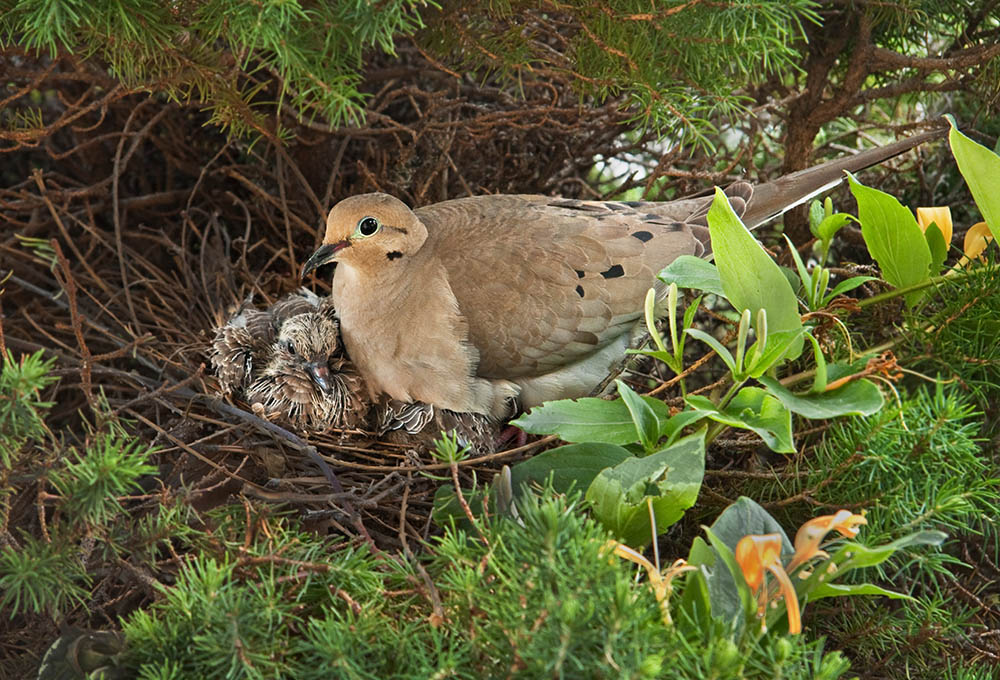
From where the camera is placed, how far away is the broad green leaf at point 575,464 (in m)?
1.30

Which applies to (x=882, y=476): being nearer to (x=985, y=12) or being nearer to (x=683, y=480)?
(x=683, y=480)

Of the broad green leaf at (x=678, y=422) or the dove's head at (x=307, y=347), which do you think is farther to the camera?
→ the dove's head at (x=307, y=347)

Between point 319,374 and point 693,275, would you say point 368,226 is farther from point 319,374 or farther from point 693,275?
point 693,275

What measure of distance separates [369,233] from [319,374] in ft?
1.00

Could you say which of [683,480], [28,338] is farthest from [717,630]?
[28,338]

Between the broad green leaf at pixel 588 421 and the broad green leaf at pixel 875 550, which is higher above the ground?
the broad green leaf at pixel 875 550

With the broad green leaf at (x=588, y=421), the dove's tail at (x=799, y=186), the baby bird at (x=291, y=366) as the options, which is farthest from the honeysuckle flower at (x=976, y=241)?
the baby bird at (x=291, y=366)

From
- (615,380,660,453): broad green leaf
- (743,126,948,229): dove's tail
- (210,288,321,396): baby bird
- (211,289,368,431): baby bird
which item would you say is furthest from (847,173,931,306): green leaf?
(210,288,321,396): baby bird

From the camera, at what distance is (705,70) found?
169 cm

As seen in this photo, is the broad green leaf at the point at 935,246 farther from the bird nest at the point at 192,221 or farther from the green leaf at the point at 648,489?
the bird nest at the point at 192,221

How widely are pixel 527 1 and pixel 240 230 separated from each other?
1.01m

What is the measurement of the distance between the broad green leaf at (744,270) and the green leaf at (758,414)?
9 centimetres

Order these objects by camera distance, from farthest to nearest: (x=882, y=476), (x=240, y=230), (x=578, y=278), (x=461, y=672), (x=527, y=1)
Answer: (x=240, y=230) → (x=578, y=278) → (x=527, y=1) → (x=882, y=476) → (x=461, y=672)

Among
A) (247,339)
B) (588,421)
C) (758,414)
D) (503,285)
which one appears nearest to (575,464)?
(588,421)
